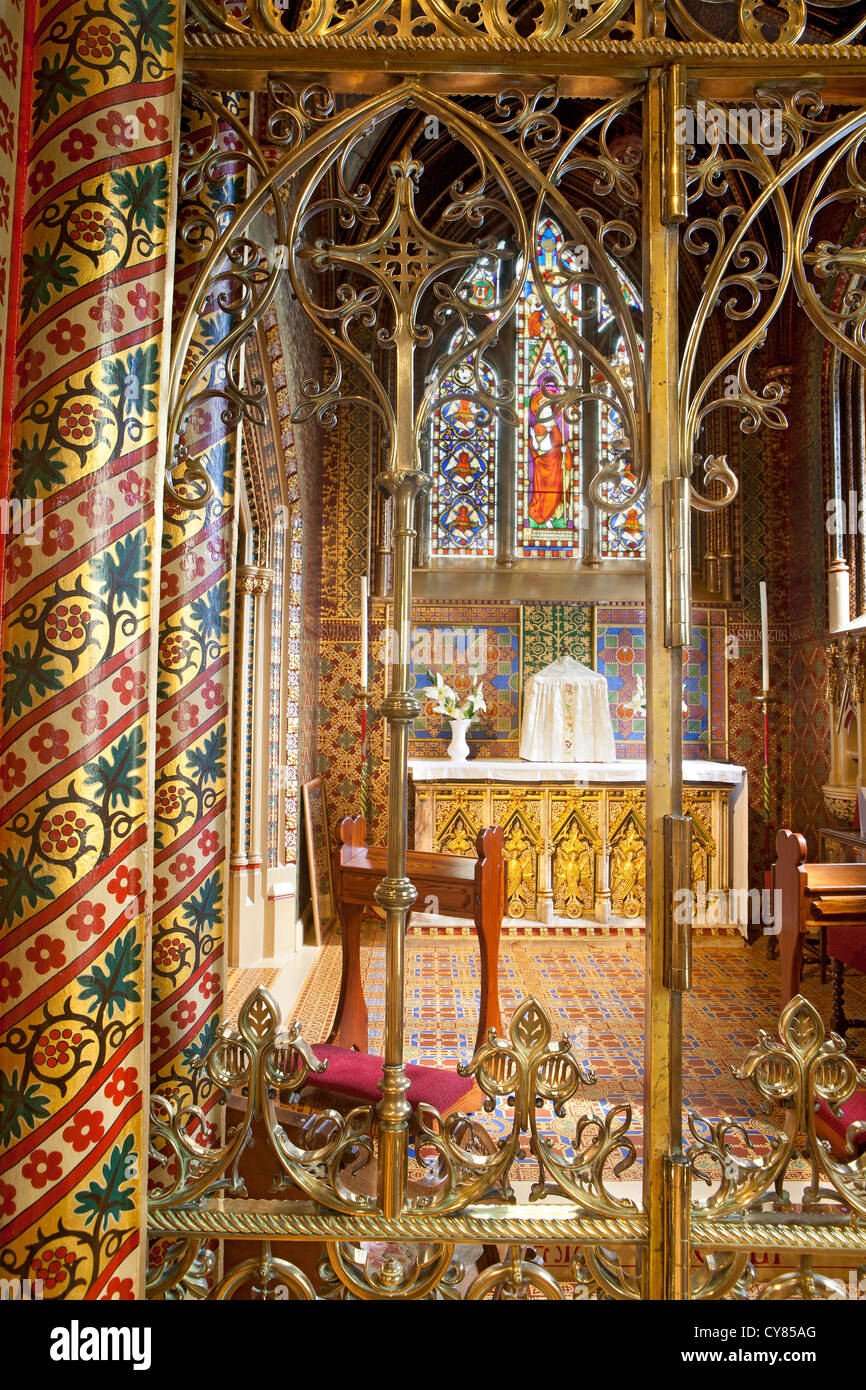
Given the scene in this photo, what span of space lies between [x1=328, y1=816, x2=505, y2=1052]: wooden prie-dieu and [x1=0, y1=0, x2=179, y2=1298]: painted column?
6.18ft

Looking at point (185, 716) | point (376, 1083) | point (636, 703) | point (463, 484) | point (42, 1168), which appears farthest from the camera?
point (463, 484)

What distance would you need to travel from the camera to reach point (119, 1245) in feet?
4.74

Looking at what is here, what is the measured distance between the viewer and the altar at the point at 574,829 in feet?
19.6

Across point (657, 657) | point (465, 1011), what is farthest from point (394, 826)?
point (465, 1011)

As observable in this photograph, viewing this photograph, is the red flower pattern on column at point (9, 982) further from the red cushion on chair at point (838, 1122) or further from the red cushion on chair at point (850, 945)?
the red cushion on chair at point (850, 945)

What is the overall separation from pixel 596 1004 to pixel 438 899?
1555mm

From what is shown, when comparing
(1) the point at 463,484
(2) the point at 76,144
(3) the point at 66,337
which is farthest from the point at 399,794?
(1) the point at 463,484

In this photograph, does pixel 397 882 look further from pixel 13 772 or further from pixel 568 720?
pixel 568 720

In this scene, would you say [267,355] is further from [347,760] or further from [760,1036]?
[760,1036]

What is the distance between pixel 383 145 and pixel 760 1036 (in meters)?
7.51

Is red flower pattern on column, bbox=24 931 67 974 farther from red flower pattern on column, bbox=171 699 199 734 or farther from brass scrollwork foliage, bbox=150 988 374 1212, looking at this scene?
red flower pattern on column, bbox=171 699 199 734

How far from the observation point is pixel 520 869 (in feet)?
19.9

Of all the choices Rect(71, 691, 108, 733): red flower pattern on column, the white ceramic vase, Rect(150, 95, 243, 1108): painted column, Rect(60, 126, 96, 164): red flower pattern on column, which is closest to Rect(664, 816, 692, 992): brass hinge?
Rect(150, 95, 243, 1108): painted column

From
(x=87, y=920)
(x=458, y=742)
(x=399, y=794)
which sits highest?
(x=458, y=742)
